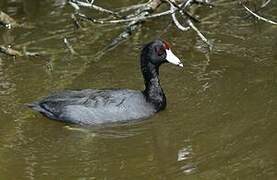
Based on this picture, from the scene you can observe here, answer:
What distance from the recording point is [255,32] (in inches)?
458

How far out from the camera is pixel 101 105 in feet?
30.6

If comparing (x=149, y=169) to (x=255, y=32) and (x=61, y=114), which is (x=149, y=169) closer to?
(x=61, y=114)

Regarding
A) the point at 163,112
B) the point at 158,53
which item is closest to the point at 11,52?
the point at 158,53

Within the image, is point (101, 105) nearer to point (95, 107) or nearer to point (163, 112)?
Answer: point (95, 107)

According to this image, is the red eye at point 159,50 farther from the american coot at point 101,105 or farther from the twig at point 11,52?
the twig at point 11,52

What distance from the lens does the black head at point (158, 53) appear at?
31.8 feet

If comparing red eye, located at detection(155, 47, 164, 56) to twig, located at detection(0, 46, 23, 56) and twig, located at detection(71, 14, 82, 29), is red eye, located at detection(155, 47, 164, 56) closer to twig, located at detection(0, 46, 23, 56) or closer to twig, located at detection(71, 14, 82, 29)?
twig, located at detection(71, 14, 82, 29)

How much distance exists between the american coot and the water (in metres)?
0.15

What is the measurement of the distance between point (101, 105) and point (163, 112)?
2.54ft

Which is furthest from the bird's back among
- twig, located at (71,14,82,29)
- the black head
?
twig, located at (71,14,82,29)

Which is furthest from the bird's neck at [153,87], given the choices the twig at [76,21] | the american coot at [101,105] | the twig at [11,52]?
the twig at [11,52]

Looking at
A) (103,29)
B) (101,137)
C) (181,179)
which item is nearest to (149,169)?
(181,179)

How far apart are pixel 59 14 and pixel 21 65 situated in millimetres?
2606

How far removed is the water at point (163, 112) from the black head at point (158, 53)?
0.45 m
